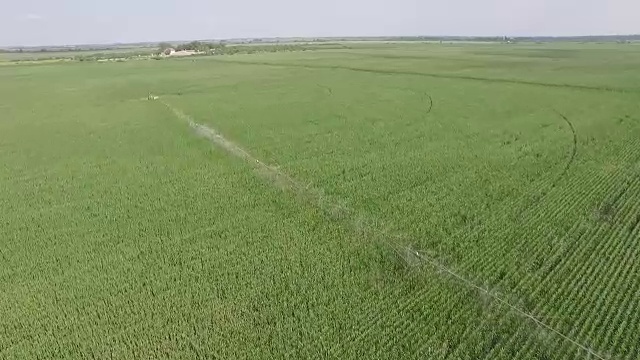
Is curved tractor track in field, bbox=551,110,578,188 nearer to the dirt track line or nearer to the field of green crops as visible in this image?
the field of green crops

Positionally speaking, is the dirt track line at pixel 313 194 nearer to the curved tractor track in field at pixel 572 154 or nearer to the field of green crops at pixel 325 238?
the field of green crops at pixel 325 238

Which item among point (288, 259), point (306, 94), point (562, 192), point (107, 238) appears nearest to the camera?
point (288, 259)

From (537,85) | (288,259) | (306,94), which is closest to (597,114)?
(537,85)

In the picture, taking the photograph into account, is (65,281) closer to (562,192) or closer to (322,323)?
(322,323)

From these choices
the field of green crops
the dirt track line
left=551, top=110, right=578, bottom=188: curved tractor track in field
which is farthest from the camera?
left=551, top=110, right=578, bottom=188: curved tractor track in field

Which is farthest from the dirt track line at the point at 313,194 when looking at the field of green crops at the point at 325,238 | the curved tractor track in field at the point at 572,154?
the curved tractor track in field at the point at 572,154

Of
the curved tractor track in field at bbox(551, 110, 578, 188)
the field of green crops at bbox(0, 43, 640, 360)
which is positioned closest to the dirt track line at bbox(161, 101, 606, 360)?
the field of green crops at bbox(0, 43, 640, 360)
